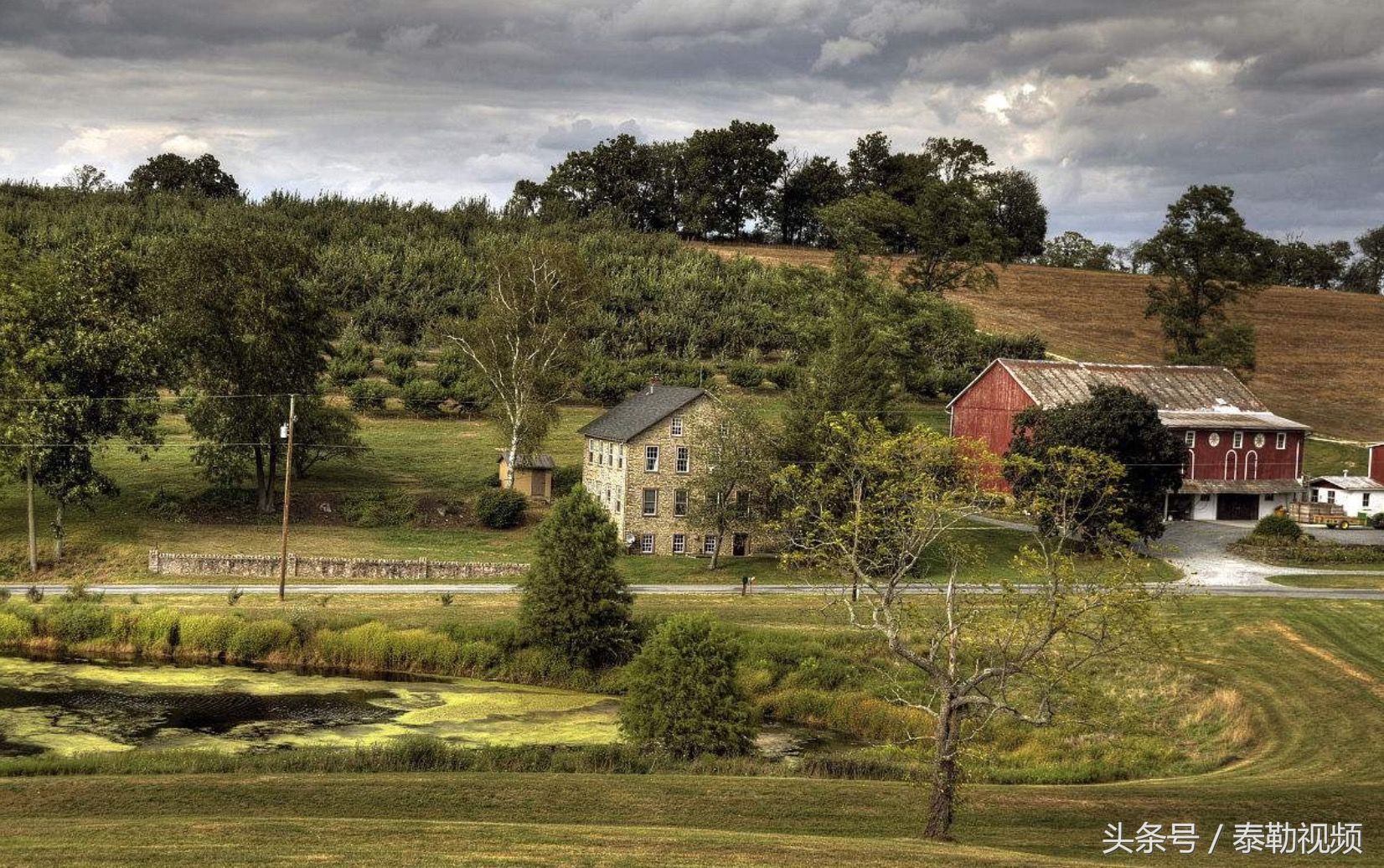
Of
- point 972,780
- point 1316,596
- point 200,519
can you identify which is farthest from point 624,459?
point 972,780

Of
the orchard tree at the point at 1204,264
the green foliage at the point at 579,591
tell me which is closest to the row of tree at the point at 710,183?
the orchard tree at the point at 1204,264

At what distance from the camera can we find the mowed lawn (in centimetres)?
2339

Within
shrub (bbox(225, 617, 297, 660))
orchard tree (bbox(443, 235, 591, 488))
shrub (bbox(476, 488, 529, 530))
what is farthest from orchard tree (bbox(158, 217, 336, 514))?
shrub (bbox(225, 617, 297, 660))

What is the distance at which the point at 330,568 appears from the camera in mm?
62375

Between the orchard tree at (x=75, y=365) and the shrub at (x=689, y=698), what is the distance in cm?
3803

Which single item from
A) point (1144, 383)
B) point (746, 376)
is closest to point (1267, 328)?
point (1144, 383)

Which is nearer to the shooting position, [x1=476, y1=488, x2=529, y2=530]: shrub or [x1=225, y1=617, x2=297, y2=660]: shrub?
[x1=225, y1=617, x2=297, y2=660]: shrub

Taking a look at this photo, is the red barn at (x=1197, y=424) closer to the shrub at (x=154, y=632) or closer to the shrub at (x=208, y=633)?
the shrub at (x=208, y=633)

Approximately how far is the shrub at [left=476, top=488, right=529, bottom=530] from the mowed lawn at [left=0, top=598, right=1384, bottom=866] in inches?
1496

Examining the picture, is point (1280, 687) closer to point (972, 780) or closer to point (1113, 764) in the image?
point (1113, 764)

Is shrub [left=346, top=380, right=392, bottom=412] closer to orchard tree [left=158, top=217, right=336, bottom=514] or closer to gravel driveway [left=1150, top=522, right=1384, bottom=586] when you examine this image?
orchard tree [left=158, top=217, right=336, bottom=514]

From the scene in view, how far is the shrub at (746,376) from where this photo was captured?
337ft

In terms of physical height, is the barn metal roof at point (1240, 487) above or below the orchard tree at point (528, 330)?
below

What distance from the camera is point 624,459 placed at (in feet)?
227
